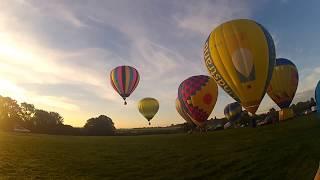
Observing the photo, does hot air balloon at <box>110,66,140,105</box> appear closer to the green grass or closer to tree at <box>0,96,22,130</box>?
the green grass

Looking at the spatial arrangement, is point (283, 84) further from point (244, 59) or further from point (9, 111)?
point (9, 111)

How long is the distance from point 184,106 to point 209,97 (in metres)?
3.31

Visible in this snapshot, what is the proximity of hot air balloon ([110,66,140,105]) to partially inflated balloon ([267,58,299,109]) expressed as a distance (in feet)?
62.5

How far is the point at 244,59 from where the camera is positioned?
87.7 ft

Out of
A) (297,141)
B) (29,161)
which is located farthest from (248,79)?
(29,161)

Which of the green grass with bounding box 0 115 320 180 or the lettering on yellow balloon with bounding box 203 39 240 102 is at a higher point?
the lettering on yellow balloon with bounding box 203 39 240 102

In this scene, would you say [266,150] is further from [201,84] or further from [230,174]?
[201,84]

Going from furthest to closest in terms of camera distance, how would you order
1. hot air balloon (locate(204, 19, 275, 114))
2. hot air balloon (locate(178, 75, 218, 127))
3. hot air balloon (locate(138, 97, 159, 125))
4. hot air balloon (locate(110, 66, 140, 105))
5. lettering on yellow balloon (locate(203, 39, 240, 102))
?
hot air balloon (locate(138, 97, 159, 125)), hot air balloon (locate(110, 66, 140, 105)), hot air balloon (locate(178, 75, 218, 127)), lettering on yellow balloon (locate(203, 39, 240, 102)), hot air balloon (locate(204, 19, 275, 114))

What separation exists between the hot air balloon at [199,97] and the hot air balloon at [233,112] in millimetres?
22209

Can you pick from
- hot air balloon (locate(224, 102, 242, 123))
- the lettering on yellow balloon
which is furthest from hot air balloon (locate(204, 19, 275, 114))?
hot air balloon (locate(224, 102, 242, 123))

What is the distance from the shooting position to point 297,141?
22641mm

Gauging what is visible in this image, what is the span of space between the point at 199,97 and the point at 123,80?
494 inches

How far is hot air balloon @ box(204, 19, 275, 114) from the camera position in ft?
87.2

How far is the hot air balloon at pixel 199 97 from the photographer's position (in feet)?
139
